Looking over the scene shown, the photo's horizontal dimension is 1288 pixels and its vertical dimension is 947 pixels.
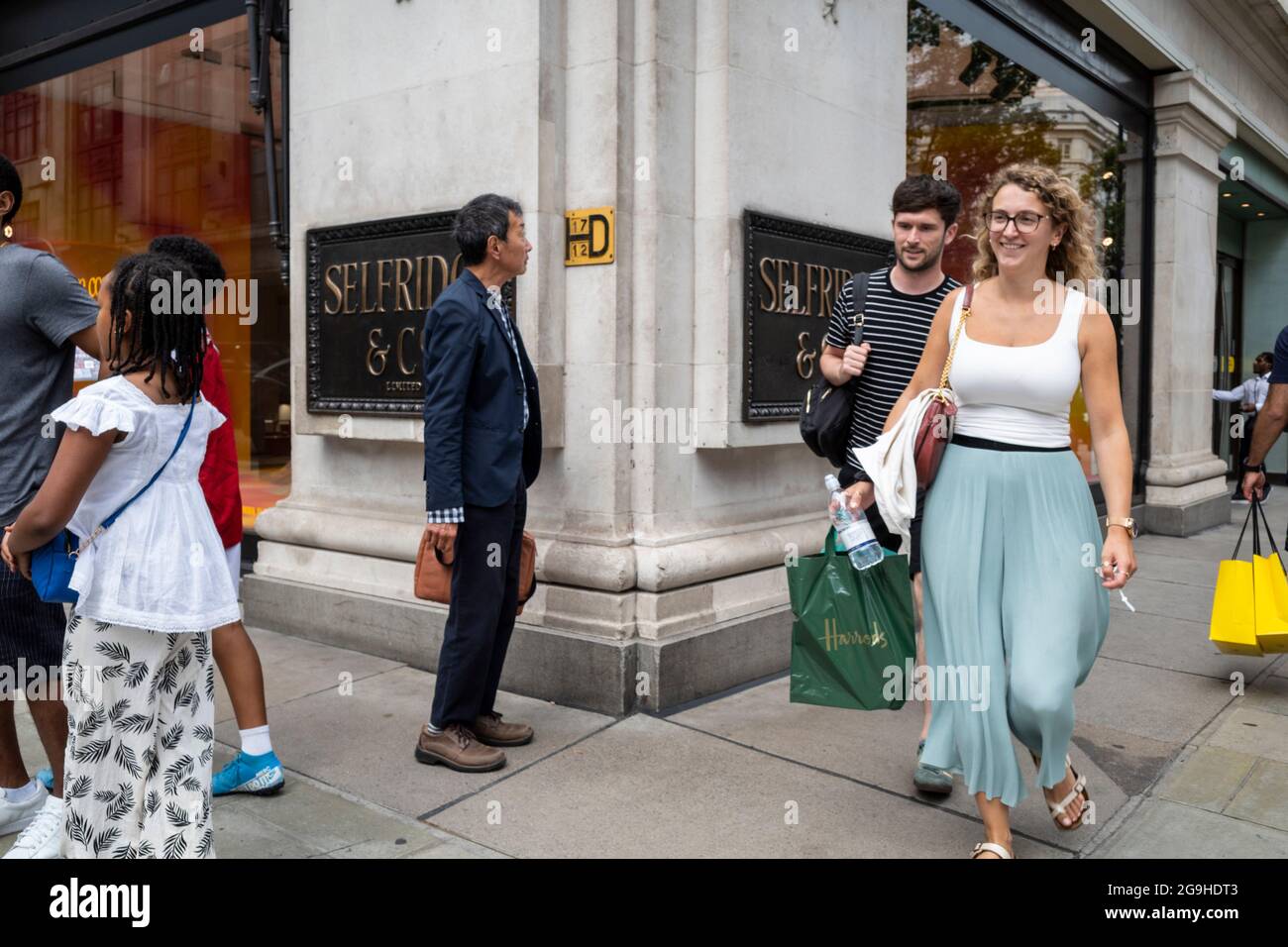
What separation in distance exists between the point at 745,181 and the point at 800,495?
1747 millimetres

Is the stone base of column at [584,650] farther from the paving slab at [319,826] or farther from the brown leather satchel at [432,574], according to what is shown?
the paving slab at [319,826]

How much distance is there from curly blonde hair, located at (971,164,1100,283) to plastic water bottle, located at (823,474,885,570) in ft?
3.13

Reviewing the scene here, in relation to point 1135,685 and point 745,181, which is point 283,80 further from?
point 1135,685

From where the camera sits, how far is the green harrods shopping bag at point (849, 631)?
386 centimetres

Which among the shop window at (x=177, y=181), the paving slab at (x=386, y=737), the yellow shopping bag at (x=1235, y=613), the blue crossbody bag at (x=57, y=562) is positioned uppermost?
the shop window at (x=177, y=181)

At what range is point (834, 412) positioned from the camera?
4207 mm

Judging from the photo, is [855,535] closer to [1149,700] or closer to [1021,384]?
[1021,384]

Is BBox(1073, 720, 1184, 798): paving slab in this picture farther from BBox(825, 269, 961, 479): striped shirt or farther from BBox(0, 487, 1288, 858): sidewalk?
BBox(825, 269, 961, 479): striped shirt

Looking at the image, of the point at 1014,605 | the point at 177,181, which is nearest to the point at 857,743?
the point at 1014,605

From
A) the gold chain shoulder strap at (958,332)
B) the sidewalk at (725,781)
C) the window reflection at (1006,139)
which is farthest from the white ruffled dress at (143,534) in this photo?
the window reflection at (1006,139)

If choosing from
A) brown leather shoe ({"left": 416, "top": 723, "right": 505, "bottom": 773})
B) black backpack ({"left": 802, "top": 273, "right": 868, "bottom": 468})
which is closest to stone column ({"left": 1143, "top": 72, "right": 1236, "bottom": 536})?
black backpack ({"left": 802, "top": 273, "right": 868, "bottom": 468})

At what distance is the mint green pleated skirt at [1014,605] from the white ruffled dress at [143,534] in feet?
6.90

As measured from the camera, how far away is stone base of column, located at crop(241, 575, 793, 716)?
15.9 ft

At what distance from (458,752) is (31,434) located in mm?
1838
